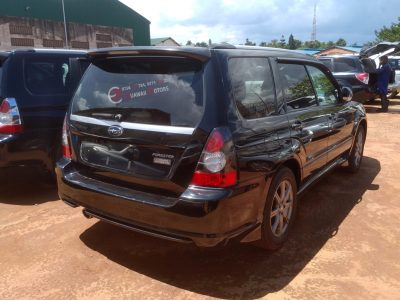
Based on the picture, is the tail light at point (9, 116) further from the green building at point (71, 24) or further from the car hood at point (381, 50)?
the green building at point (71, 24)

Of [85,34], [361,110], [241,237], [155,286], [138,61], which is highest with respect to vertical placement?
[85,34]

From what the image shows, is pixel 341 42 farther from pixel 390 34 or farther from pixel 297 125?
pixel 297 125

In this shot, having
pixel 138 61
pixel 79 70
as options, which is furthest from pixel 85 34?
pixel 138 61

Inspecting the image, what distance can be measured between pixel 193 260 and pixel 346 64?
11060 mm

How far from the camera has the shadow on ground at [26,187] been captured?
4.63 meters

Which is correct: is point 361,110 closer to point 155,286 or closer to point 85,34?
point 155,286

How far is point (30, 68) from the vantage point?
4648mm

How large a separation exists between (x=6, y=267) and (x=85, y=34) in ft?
123

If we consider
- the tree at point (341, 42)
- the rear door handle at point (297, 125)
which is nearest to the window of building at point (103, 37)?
the rear door handle at point (297, 125)

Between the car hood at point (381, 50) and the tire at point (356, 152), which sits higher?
the car hood at point (381, 50)

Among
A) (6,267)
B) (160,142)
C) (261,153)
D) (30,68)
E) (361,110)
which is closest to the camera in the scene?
(160,142)

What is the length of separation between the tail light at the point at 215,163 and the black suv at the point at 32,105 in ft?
Result: 8.70

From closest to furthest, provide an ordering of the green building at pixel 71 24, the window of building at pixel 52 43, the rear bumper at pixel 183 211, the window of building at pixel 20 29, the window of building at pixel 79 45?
the rear bumper at pixel 183 211
the window of building at pixel 20 29
the green building at pixel 71 24
the window of building at pixel 52 43
the window of building at pixel 79 45

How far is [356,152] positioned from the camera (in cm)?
580
